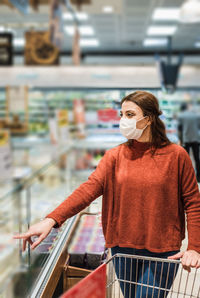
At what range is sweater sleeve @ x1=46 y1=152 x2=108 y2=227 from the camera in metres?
1.26

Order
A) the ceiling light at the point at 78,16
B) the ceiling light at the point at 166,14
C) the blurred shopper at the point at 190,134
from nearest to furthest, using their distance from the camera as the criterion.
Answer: the blurred shopper at the point at 190,134
the ceiling light at the point at 166,14
the ceiling light at the point at 78,16

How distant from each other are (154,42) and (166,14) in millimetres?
3437

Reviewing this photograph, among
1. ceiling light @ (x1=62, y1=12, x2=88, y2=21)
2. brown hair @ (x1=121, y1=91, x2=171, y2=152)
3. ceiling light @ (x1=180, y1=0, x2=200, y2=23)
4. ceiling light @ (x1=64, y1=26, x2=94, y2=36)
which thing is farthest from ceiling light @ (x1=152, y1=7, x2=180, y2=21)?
brown hair @ (x1=121, y1=91, x2=171, y2=152)

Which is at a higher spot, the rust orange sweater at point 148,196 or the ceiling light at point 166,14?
the ceiling light at point 166,14

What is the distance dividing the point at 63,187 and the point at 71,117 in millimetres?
2066

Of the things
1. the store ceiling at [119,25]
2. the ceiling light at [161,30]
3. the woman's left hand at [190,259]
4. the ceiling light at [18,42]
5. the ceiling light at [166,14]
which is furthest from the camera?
the ceiling light at [18,42]

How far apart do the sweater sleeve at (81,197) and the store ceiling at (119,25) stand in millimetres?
4659

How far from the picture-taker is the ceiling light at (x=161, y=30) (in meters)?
8.98

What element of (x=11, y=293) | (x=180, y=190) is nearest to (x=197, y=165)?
(x=180, y=190)

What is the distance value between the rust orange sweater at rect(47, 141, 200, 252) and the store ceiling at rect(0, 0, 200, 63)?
4.67 m

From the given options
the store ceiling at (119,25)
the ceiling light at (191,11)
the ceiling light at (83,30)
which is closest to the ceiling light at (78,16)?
the store ceiling at (119,25)

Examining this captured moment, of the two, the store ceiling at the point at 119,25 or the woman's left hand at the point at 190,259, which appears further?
the store ceiling at the point at 119,25

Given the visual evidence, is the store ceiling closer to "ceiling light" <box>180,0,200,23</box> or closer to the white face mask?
"ceiling light" <box>180,0,200,23</box>

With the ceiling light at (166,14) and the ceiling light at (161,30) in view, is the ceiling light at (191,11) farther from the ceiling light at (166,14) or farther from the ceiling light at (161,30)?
the ceiling light at (161,30)
